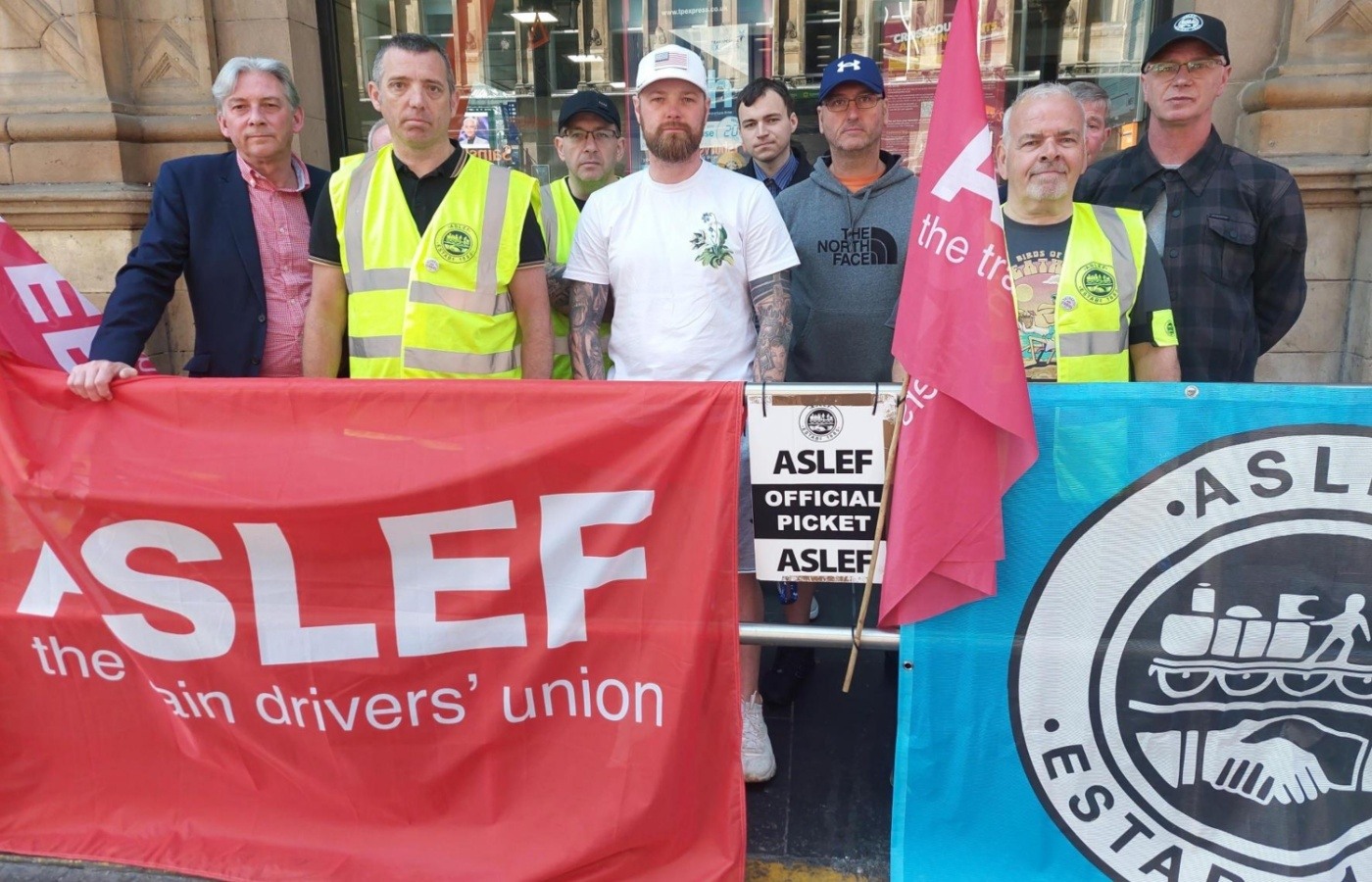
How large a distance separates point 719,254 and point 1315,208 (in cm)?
418

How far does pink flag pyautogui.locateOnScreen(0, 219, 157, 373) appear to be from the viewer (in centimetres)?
304

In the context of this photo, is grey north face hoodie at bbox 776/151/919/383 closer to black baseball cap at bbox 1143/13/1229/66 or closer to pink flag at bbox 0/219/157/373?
black baseball cap at bbox 1143/13/1229/66

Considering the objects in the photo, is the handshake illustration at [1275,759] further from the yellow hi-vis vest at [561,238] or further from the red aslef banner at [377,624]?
the yellow hi-vis vest at [561,238]

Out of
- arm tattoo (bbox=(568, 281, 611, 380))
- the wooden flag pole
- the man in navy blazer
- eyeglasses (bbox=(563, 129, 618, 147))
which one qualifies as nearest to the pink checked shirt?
the man in navy blazer

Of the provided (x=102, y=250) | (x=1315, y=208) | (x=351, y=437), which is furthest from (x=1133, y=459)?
(x=102, y=250)

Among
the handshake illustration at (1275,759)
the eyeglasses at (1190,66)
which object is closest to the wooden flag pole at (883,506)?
the handshake illustration at (1275,759)

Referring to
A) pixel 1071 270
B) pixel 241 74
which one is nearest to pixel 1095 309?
pixel 1071 270

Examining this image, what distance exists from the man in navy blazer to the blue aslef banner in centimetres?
244

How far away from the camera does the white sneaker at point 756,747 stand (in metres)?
3.09

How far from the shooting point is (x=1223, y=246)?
11.4ft

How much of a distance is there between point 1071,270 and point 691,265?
1.16 meters

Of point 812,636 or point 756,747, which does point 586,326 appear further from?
point 756,747

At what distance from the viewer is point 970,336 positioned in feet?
7.56

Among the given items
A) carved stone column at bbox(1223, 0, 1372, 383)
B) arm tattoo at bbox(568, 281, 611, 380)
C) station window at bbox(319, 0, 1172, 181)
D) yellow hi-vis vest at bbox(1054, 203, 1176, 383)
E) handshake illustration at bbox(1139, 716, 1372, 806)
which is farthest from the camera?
station window at bbox(319, 0, 1172, 181)
